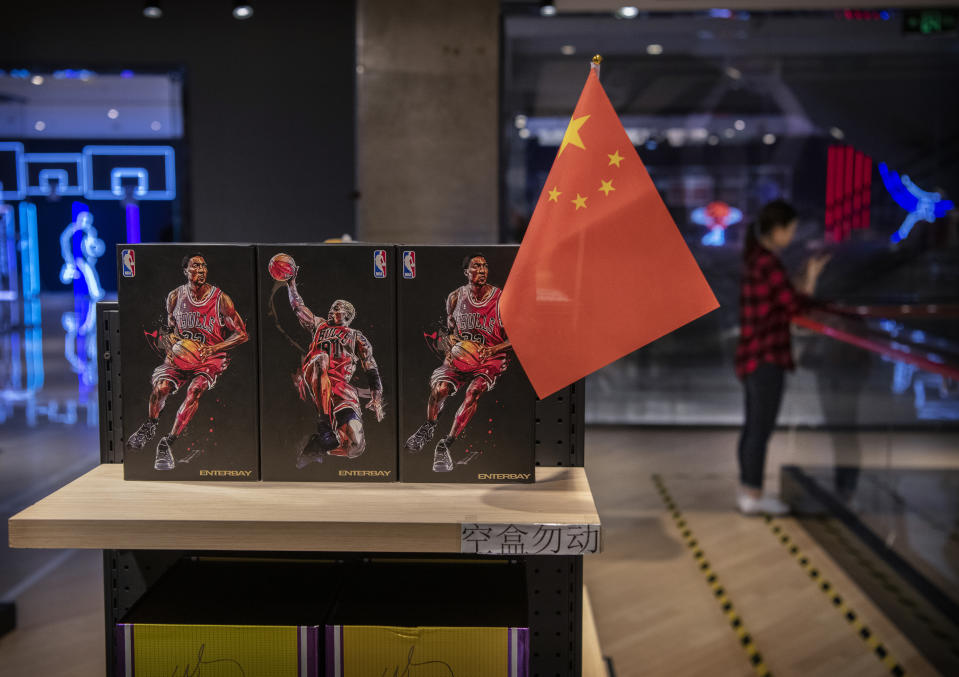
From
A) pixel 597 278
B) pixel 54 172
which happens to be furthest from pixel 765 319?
pixel 54 172

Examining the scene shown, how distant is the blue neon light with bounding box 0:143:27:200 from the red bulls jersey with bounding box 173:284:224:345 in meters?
6.85

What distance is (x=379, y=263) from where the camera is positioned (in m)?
1.19

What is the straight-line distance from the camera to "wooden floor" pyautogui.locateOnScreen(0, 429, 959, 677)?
2.79 m

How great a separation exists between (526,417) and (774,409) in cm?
321

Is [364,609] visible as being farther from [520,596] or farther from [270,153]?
[270,153]

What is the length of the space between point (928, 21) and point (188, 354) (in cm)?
519

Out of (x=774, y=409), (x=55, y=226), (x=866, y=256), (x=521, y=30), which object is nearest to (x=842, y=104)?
(x=866, y=256)

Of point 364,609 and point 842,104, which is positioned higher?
point 842,104

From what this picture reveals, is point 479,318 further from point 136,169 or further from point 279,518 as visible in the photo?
point 136,169

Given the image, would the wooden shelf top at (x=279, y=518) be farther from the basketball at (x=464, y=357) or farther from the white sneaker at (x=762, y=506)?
the white sneaker at (x=762, y=506)

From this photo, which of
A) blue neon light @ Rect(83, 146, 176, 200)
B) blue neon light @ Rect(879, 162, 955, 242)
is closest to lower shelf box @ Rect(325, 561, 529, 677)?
blue neon light @ Rect(879, 162, 955, 242)

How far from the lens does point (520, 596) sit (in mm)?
1259

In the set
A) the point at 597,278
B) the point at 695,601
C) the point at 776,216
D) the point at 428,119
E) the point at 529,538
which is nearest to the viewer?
the point at 529,538

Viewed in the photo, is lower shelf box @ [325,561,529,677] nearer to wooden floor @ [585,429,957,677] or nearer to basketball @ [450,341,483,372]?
basketball @ [450,341,483,372]
